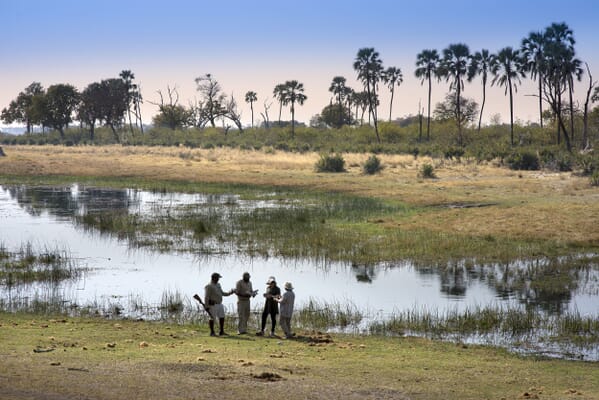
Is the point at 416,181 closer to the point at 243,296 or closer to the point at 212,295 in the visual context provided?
the point at 243,296

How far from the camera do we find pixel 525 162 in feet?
201

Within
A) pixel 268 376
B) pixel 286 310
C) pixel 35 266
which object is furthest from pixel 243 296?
pixel 35 266

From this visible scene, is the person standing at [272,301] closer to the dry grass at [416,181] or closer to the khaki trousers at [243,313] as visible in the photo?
the khaki trousers at [243,313]

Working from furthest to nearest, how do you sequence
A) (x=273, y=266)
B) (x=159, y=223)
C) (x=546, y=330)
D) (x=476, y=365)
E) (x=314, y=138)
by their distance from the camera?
1. (x=314, y=138)
2. (x=159, y=223)
3. (x=273, y=266)
4. (x=546, y=330)
5. (x=476, y=365)

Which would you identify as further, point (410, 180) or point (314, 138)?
point (314, 138)

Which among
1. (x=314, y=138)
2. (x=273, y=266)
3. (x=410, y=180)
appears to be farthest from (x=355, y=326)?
(x=314, y=138)

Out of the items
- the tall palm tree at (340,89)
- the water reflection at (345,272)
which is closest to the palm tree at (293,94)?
the tall palm tree at (340,89)

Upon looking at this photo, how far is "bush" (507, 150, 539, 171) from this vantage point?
200 ft

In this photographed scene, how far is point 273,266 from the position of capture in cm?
2703

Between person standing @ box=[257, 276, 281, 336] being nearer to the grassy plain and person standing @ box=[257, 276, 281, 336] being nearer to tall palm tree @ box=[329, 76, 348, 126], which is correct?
the grassy plain

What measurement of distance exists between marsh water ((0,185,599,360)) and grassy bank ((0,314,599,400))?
3.69 m

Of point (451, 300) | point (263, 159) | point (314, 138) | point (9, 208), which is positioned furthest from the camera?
point (314, 138)

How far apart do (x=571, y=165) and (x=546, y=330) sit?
41.8 metres

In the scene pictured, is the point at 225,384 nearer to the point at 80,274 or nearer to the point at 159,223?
the point at 80,274
